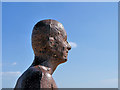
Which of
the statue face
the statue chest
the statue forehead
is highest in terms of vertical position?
the statue forehead

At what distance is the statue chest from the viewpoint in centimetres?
702

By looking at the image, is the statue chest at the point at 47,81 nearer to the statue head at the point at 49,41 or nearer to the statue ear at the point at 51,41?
the statue head at the point at 49,41

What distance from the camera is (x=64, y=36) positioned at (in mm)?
8234

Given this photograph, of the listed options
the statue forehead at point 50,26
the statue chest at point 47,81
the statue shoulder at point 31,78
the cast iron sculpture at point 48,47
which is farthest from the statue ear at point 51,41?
the statue chest at point 47,81

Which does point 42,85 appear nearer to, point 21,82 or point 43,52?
point 21,82

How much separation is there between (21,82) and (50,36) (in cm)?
173

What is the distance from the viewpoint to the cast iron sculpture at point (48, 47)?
7.59 metres

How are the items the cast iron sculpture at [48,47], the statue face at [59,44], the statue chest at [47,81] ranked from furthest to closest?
the statue face at [59,44] < the cast iron sculpture at [48,47] < the statue chest at [47,81]

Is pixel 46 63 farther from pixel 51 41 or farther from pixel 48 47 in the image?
pixel 51 41

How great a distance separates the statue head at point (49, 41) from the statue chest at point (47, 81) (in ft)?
2.55

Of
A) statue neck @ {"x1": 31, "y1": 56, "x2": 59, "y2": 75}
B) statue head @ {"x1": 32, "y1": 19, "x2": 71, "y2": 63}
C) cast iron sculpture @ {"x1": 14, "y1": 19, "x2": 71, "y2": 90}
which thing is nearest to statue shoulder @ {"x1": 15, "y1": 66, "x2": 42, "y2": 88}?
cast iron sculpture @ {"x1": 14, "y1": 19, "x2": 71, "y2": 90}

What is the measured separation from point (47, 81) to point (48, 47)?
1.20 meters

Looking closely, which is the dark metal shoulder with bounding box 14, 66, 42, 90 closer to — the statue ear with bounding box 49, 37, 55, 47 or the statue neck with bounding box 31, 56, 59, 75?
the statue neck with bounding box 31, 56, 59, 75

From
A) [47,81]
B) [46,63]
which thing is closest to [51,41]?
[46,63]
